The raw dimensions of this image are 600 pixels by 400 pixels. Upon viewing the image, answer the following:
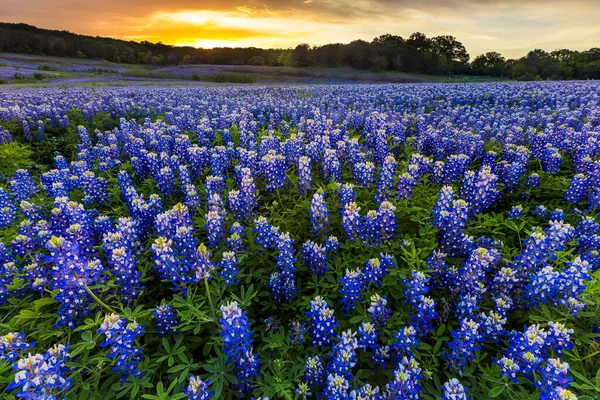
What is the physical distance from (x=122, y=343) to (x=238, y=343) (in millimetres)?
828

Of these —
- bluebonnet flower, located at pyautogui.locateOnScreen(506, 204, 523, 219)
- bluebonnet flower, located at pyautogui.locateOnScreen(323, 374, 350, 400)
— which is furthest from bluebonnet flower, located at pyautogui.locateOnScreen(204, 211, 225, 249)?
bluebonnet flower, located at pyautogui.locateOnScreen(506, 204, 523, 219)

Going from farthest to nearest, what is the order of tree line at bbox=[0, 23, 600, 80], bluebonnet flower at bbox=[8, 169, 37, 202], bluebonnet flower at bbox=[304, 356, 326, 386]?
1. tree line at bbox=[0, 23, 600, 80]
2. bluebonnet flower at bbox=[8, 169, 37, 202]
3. bluebonnet flower at bbox=[304, 356, 326, 386]

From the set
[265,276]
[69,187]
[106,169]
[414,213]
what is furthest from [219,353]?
[106,169]

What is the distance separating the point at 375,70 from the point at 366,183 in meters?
47.8

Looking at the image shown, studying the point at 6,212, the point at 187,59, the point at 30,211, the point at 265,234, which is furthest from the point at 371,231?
the point at 187,59

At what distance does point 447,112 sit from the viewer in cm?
1048

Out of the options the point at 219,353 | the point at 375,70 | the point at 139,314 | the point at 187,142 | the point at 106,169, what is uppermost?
the point at 375,70

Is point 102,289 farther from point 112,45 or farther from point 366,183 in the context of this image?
point 112,45

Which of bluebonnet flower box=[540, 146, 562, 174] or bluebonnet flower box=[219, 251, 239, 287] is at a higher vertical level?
bluebonnet flower box=[540, 146, 562, 174]

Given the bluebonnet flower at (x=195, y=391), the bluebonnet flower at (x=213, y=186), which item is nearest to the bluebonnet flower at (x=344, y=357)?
the bluebonnet flower at (x=195, y=391)

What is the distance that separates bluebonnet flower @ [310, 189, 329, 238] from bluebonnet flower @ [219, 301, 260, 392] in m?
1.43

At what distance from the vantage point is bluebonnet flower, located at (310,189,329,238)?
11.6 ft

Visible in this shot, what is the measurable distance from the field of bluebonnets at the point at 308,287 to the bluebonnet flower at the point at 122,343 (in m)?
0.02

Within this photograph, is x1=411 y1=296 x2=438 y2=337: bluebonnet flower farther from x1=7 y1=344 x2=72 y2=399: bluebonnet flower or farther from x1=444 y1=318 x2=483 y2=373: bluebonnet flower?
x1=7 y1=344 x2=72 y2=399: bluebonnet flower
